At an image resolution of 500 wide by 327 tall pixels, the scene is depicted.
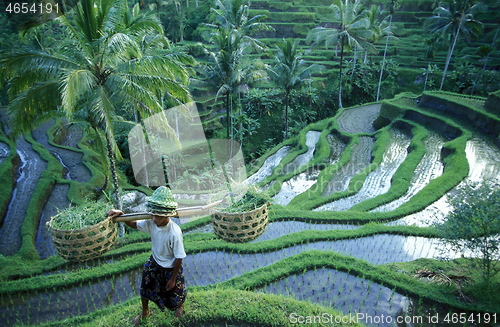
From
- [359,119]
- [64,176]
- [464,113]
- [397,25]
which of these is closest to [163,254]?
[64,176]

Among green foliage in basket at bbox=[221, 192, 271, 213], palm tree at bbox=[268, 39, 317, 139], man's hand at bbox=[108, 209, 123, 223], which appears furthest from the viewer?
palm tree at bbox=[268, 39, 317, 139]

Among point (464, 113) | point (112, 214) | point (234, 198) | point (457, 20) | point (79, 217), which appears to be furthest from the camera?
point (457, 20)

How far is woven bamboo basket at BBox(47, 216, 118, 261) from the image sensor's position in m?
4.91

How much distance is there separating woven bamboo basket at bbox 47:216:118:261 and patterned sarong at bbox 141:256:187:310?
1.85 m

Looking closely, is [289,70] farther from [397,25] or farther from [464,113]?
[397,25]

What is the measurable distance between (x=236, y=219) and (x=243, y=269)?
1.21 meters

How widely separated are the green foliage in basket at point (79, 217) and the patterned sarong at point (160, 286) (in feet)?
7.18

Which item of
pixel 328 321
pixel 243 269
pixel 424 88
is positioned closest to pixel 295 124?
pixel 424 88

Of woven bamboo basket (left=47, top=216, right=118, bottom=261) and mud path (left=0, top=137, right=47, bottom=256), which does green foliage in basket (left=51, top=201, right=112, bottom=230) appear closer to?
woven bamboo basket (left=47, top=216, right=118, bottom=261)

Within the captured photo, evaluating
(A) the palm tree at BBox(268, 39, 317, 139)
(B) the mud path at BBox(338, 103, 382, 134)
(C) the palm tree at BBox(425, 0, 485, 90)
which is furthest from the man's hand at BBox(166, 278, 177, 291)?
(C) the palm tree at BBox(425, 0, 485, 90)

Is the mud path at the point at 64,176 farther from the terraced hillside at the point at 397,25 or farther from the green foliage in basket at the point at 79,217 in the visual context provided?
the terraced hillside at the point at 397,25

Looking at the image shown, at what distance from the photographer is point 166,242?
332 cm

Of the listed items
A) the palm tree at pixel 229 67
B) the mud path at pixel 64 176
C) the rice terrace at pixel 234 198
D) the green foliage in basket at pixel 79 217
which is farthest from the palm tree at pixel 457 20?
the green foliage in basket at pixel 79 217

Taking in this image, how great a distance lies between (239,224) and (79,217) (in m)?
2.59
